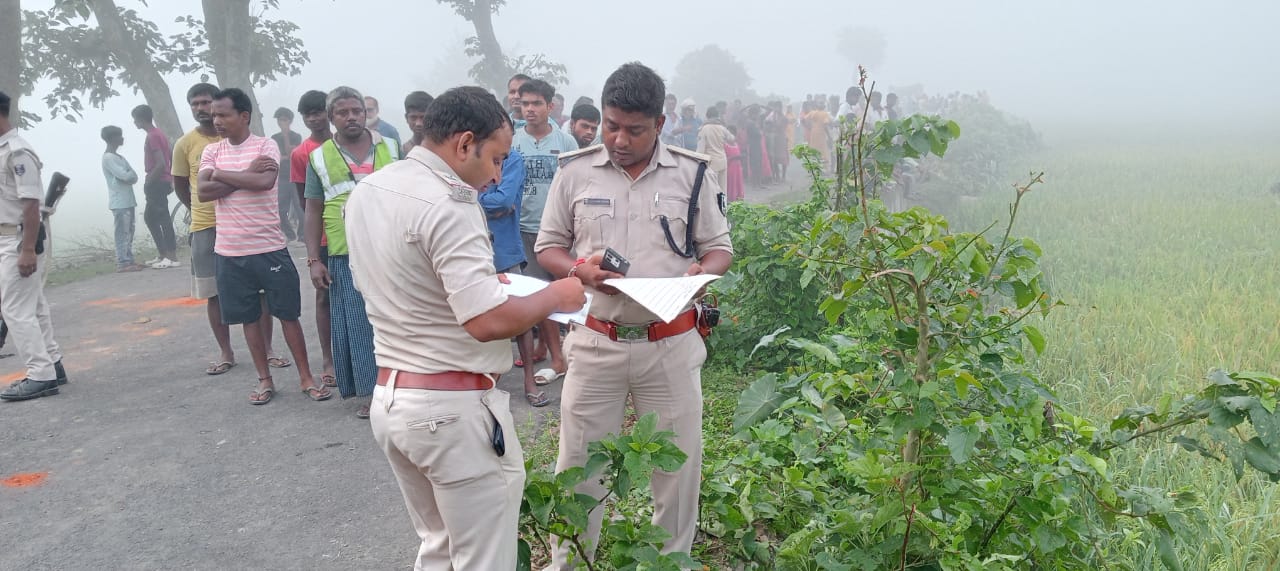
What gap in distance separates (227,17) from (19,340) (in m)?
9.95

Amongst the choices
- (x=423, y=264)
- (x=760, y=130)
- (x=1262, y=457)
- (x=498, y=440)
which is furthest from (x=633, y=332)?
(x=760, y=130)

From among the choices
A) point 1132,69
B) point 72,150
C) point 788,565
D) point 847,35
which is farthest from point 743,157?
point 1132,69

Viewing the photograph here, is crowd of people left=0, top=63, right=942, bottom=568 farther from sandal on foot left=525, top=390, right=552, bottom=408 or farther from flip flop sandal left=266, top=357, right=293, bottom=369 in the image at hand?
flip flop sandal left=266, top=357, right=293, bottom=369

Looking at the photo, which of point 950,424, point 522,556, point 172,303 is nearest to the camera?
point 950,424

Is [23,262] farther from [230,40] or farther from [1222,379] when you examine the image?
[230,40]

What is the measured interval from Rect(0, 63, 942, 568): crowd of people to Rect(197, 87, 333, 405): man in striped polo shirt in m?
0.01

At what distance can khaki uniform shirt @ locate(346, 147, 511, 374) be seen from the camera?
5.93 feet

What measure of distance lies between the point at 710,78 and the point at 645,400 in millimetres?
42033

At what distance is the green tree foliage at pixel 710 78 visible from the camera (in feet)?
140

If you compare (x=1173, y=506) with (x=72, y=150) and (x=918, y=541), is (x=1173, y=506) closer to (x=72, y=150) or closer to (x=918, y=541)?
(x=918, y=541)

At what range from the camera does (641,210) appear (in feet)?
8.55

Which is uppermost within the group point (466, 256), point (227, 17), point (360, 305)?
point (227, 17)

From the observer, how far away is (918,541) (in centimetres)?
231

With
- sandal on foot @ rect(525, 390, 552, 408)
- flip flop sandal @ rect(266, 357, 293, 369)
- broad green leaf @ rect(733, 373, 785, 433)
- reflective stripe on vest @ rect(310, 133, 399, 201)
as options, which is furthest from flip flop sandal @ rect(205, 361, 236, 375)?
broad green leaf @ rect(733, 373, 785, 433)
